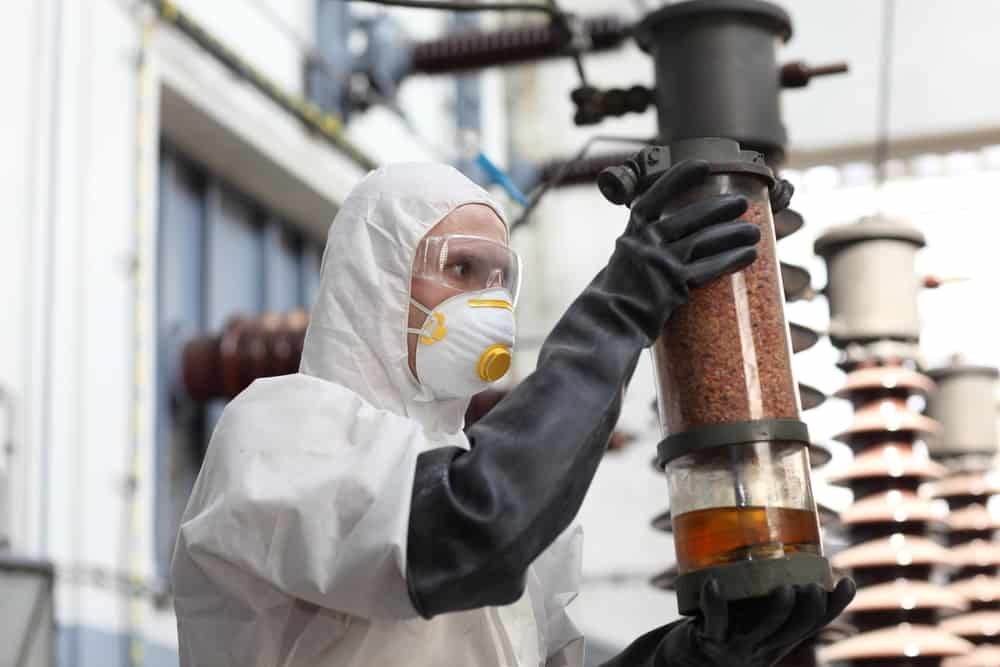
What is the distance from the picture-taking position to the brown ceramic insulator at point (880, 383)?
7.47ft

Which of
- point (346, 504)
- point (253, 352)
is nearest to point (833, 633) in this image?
point (346, 504)

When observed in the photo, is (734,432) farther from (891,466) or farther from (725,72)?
(891,466)

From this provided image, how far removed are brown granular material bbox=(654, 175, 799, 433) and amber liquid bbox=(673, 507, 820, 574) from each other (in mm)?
93

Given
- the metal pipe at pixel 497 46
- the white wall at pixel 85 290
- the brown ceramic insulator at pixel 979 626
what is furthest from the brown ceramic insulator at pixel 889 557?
the metal pipe at pixel 497 46

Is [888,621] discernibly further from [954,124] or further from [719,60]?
[954,124]

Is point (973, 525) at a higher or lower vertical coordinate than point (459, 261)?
lower

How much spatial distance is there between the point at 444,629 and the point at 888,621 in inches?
34.1

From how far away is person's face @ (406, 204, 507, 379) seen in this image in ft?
5.49

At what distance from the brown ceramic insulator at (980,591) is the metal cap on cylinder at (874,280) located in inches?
23.2

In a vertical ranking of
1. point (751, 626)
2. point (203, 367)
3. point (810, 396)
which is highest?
point (203, 367)

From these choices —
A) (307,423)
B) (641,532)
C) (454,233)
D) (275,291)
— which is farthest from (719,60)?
(641,532)

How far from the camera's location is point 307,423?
1.49m

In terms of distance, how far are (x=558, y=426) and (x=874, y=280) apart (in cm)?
108

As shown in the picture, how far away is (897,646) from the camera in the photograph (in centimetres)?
213
